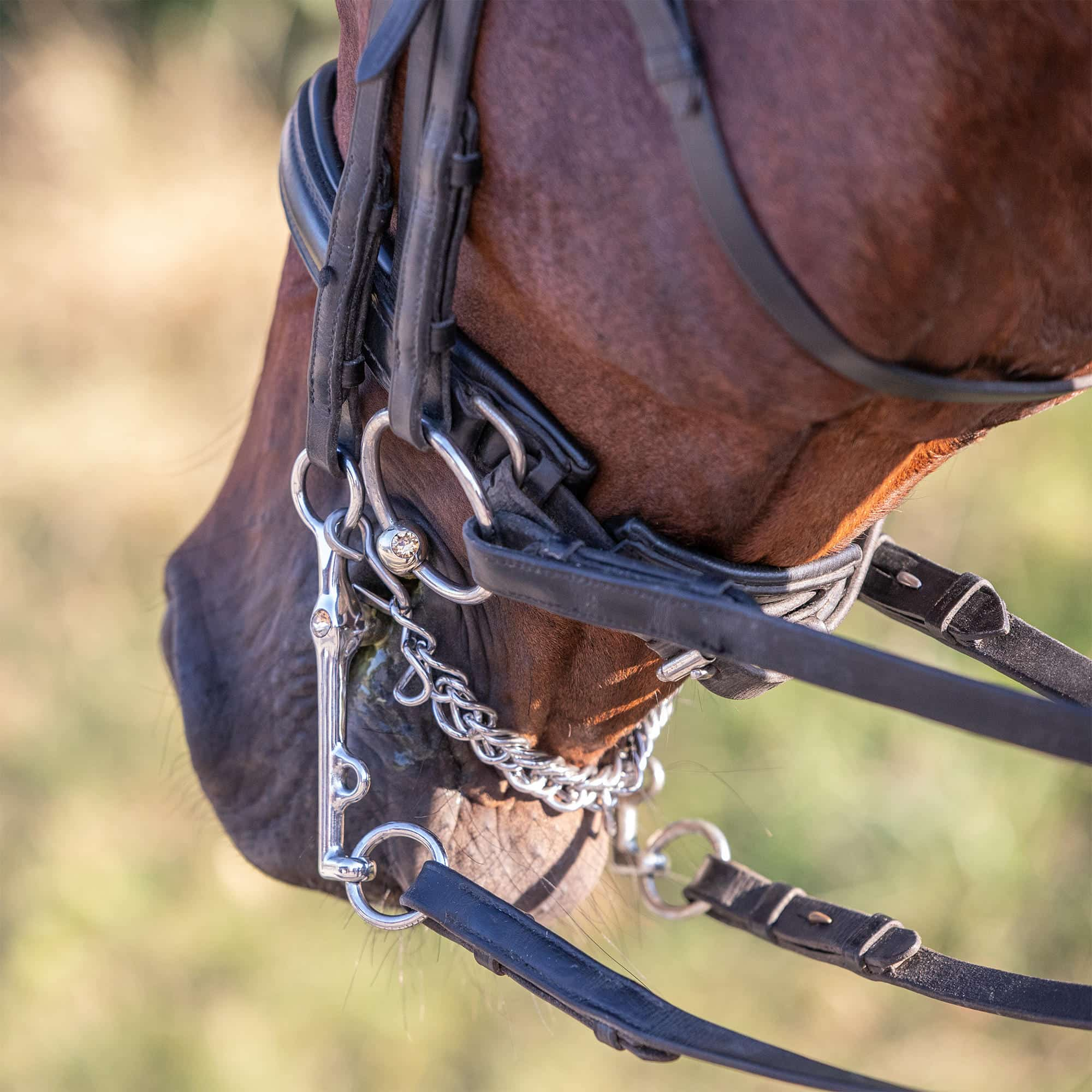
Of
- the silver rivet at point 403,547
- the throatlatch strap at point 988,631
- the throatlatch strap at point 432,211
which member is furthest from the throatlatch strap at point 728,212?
the throatlatch strap at point 988,631

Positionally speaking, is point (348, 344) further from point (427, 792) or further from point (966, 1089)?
point (966, 1089)

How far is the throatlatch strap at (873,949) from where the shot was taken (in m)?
0.84

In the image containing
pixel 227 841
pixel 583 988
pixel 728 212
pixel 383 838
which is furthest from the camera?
pixel 227 841

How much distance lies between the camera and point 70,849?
7.80ft

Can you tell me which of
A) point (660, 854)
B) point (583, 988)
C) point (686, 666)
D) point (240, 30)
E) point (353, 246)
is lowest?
point (660, 854)

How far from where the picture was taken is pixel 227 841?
2145mm

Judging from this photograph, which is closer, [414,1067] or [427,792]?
[427,792]

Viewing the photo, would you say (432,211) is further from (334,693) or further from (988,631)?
(988,631)

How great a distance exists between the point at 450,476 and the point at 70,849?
6.60 feet

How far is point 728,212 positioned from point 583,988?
58 cm

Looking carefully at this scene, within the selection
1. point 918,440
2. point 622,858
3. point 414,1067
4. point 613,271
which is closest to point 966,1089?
point 414,1067

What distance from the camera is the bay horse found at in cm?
51

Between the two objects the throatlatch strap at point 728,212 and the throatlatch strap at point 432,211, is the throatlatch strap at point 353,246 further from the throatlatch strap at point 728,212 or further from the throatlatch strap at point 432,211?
the throatlatch strap at point 728,212

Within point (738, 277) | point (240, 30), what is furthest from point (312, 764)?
point (240, 30)
